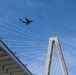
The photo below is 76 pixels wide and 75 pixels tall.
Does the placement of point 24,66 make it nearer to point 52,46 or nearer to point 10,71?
point 10,71

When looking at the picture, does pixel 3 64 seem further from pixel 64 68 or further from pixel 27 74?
pixel 64 68

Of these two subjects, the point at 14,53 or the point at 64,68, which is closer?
the point at 14,53

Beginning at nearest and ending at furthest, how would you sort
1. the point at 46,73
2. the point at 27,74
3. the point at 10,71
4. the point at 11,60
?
1. the point at 11,60
2. the point at 10,71
3. the point at 27,74
4. the point at 46,73

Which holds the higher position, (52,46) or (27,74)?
(52,46)

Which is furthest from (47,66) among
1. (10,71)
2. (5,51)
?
(5,51)

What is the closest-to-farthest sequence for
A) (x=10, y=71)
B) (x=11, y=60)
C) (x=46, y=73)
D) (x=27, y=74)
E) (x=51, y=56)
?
(x=11, y=60) < (x=10, y=71) < (x=27, y=74) < (x=46, y=73) < (x=51, y=56)

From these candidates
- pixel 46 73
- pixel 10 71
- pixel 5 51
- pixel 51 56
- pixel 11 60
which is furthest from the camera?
pixel 51 56

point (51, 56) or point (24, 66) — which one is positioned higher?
point (51, 56)

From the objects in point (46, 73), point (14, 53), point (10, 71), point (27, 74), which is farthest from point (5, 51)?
point (46, 73)

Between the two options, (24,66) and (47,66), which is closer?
(24,66)

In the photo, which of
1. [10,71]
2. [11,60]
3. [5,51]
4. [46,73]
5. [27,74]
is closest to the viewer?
[5,51]
